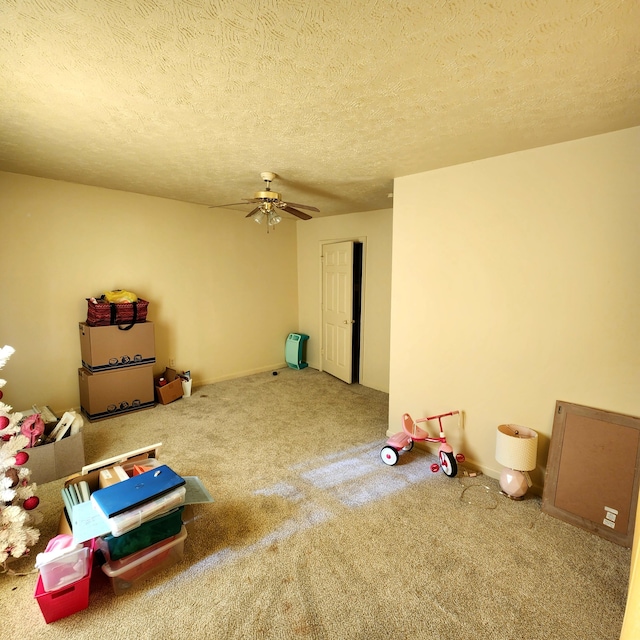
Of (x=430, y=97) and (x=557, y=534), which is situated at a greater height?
(x=430, y=97)

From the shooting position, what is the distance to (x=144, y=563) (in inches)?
66.6

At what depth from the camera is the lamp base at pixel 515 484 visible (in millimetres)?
2273

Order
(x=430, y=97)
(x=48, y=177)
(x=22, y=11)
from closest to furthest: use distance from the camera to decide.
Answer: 1. (x=22, y=11)
2. (x=430, y=97)
3. (x=48, y=177)

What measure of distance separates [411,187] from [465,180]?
448 millimetres

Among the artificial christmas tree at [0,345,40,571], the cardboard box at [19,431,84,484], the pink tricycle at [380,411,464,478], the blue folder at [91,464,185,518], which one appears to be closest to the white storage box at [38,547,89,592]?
Result: the blue folder at [91,464,185,518]

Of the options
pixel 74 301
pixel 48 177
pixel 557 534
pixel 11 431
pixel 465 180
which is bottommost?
pixel 557 534

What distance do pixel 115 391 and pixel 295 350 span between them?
8.38ft

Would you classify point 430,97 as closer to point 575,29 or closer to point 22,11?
point 575,29

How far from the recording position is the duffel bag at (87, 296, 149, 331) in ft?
11.2

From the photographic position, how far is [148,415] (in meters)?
3.66

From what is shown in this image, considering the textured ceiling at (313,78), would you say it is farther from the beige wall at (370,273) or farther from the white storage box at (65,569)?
the white storage box at (65,569)

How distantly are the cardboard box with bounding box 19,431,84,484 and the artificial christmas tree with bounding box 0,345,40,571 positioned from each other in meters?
0.68

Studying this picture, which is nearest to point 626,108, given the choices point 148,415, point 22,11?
point 22,11

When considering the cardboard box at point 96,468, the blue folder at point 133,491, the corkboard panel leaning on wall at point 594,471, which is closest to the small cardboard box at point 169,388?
the cardboard box at point 96,468
